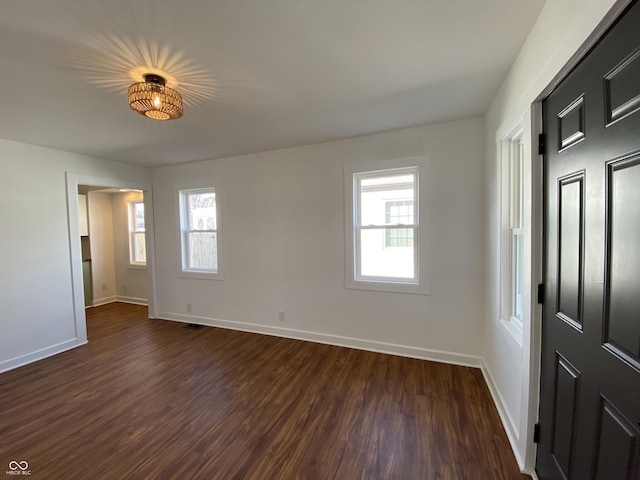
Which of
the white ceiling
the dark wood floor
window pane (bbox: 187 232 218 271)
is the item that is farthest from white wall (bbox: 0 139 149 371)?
window pane (bbox: 187 232 218 271)

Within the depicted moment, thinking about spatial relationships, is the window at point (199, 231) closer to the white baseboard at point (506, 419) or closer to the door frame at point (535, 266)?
the white baseboard at point (506, 419)

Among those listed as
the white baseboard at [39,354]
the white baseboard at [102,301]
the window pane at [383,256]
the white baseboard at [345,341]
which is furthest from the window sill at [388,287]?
the white baseboard at [102,301]

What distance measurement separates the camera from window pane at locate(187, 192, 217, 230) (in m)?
4.25

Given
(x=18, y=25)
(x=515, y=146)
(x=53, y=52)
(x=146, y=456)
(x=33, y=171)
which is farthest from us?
(x=33, y=171)

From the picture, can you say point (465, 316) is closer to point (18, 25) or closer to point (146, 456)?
point (146, 456)

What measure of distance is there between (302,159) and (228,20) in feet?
6.96

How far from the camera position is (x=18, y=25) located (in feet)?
4.34

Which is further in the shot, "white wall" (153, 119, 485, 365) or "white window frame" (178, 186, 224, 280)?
"white window frame" (178, 186, 224, 280)

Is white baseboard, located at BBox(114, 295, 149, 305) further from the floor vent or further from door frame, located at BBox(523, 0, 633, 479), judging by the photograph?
door frame, located at BBox(523, 0, 633, 479)

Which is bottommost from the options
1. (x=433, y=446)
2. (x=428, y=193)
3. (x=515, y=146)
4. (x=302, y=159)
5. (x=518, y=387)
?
(x=433, y=446)

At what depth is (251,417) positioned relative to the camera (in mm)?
2090

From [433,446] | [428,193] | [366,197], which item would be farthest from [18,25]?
[433,446]

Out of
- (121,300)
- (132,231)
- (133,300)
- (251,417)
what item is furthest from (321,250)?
(121,300)

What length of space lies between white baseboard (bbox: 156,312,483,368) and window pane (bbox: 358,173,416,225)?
144 cm
